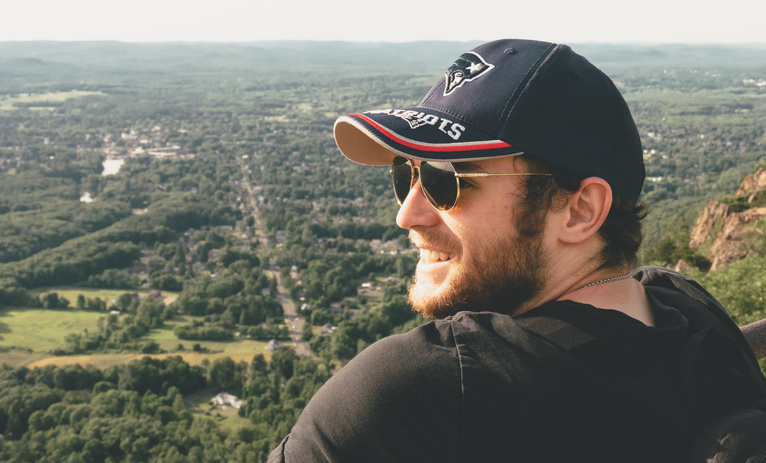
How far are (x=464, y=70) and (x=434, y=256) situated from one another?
0.42m

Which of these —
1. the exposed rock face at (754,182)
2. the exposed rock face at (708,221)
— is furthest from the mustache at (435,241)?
the exposed rock face at (754,182)

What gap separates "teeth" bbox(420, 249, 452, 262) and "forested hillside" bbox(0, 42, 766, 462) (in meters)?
6.01

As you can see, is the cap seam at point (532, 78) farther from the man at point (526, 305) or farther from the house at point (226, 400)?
the house at point (226, 400)

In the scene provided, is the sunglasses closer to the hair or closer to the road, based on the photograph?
the hair

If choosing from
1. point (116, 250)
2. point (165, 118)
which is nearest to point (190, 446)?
point (116, 250)

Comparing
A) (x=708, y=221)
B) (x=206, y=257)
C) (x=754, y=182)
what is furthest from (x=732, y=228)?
(x=206, y=257)

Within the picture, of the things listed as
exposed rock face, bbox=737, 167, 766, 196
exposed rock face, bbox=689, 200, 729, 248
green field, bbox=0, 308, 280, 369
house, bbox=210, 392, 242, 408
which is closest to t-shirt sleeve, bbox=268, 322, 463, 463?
exposed rock face, bbox=689, 200, 729, 248

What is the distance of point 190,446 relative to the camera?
65.5 ft

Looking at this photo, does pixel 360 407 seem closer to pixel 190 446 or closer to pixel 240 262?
pixel 190 446

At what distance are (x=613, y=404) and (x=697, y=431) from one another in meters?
0.17

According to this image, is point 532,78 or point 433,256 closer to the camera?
point 532,78

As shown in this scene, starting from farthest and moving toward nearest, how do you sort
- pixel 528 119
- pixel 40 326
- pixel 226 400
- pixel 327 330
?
pixel 40 326 → pixel 327 330 → pixel 226 400 → pixel 528 119

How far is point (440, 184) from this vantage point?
134 cm

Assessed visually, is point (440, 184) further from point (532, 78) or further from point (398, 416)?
point (398, 416)
